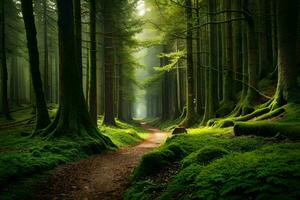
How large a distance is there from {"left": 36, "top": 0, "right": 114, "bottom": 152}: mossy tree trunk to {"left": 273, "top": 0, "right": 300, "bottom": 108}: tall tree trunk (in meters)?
7.76

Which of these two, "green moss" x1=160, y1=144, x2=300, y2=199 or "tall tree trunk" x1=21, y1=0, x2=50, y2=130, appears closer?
"green moss" x1=160, y1=144, x2=300, y2=199

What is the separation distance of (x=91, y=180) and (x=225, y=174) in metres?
4.42

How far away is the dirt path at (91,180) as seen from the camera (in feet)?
23.6

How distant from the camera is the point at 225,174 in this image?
214 inches

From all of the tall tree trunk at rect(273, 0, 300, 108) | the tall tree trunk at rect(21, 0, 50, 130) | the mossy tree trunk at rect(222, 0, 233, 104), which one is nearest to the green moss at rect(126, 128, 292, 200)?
the tall tree trunk at rect(273, 0, 300, 108)

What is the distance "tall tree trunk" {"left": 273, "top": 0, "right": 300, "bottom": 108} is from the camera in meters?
10.5

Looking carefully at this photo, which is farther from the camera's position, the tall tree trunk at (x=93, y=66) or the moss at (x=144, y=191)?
the tall tree trunk at (x=93, y=66)

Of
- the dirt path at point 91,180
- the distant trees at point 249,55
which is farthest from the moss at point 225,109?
the dirt path at point 91,180

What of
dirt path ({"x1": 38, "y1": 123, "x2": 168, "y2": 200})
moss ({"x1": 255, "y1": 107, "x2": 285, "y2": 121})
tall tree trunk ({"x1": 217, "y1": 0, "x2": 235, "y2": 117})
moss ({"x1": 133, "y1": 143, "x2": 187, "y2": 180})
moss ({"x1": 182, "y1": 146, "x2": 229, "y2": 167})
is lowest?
dirt path ({"x1": 38, "y1": 123, "x2": 168, "y2": 200})

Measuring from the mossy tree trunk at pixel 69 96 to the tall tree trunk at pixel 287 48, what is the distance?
7.76 m

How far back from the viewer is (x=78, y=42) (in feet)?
52.9

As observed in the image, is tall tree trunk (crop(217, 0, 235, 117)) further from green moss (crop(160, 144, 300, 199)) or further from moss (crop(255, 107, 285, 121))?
green moss (crop(160, 144, 300, 199))

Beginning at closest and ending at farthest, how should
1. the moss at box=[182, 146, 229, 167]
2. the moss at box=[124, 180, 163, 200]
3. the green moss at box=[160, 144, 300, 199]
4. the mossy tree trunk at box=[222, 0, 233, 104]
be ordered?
the green moss at box=[160, 144, 300, 199]
the moss at box=[124, 180, 163, 200]
the moss at box=[182, 146, 229, 167]
the mossy tree trunk at box=[222, 0, 233, 104]

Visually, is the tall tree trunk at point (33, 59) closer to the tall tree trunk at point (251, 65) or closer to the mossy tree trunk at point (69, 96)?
the mossy tree trunk at point (69, 96)
